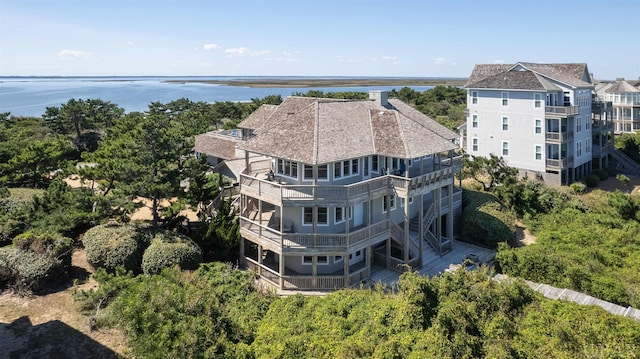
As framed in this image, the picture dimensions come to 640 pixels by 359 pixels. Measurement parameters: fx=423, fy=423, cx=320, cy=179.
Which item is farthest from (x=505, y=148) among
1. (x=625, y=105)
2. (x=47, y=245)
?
(x=625, y=105)

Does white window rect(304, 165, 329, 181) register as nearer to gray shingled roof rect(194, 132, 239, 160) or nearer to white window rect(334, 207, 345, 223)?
white window rect(334, 207, 345, 223)

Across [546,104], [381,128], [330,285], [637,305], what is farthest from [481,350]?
[546,104]

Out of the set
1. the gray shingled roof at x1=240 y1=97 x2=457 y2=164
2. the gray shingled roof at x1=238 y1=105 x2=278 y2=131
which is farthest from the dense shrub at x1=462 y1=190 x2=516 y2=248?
the gray shingled roof at x1=238 y1=105 x2=278 y2=131

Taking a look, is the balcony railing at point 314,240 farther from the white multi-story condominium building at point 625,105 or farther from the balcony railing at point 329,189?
the white multi-story condominium building at point 625,105

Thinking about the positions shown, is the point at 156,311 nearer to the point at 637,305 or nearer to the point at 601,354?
the point at 601,354

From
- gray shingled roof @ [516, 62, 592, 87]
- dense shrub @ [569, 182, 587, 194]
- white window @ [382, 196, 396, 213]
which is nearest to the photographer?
white window @ [382, 196, 396, 213]

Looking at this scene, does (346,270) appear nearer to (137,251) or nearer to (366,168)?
(366,168)

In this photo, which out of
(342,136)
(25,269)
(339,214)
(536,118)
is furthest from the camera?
(536,118)

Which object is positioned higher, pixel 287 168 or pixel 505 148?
pixel 505 148
